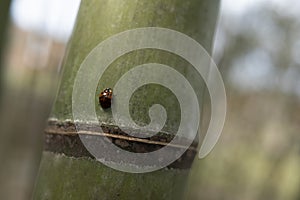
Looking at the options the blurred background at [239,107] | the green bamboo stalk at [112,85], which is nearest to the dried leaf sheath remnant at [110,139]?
the green bamboo stalk at [112,85]

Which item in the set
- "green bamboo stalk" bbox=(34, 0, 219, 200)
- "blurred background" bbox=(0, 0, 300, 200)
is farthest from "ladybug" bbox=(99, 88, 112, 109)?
"blurred background" bbox=(0, 0, 300, 200)

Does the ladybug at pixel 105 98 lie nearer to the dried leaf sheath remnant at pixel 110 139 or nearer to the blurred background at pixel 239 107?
the dried leaf sheath remnant at pixel 110 139

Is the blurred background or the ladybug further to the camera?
the blurred background

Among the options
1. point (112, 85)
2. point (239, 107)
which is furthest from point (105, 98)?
point (239, 107)

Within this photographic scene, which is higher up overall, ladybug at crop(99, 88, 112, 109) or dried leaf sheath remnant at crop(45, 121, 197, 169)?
ladybug at crop(99, 88, 112, 109)

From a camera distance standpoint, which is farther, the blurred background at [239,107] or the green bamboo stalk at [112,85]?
the blurred background at [239,107]

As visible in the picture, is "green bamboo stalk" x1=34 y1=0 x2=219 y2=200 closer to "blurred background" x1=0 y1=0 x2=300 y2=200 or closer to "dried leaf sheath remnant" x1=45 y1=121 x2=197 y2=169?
"dried leaf sheath remnant" x1=45 y1=121 x2=197 y2=169
